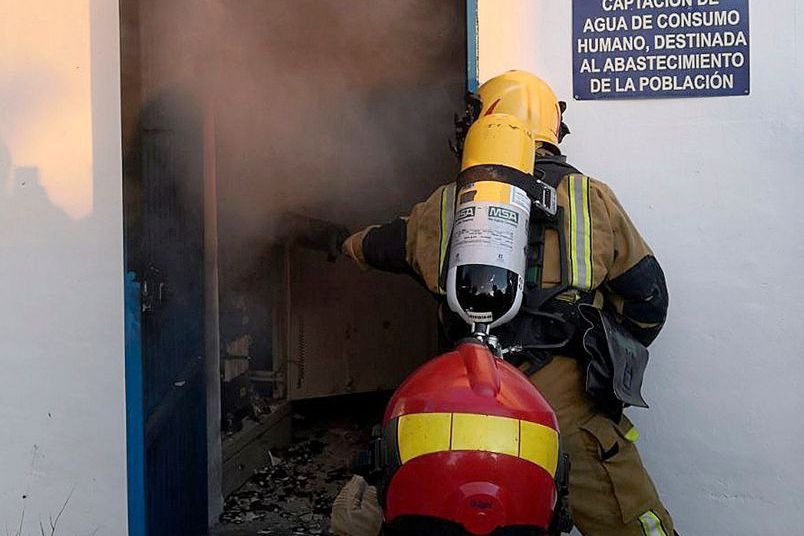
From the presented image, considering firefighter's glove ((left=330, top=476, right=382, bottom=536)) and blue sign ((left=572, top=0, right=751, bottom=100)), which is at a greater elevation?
blue sign ((left=572, top=0, right=751, bottom=100))

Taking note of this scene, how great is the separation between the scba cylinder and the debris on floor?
6.68ft

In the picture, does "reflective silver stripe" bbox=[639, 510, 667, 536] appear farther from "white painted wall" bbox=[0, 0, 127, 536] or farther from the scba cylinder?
"white painted wall" bbox=[0, 0, 127, 536]

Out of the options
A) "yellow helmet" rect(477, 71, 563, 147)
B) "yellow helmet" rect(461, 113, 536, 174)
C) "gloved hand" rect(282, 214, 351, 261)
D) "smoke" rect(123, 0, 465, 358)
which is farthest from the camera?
"gloved hand" rect(282, 214, 351, 261)

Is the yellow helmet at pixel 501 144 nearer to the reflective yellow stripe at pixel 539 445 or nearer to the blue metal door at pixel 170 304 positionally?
the reflective yellow stripe at pixel 539 445

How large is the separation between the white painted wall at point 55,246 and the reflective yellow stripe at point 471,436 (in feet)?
5.45

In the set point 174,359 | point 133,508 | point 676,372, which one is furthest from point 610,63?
point 133,508

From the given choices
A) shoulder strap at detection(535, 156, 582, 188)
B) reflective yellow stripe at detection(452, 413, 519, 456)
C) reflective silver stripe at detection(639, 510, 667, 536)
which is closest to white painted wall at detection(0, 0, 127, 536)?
shoulder strap at detection(535, 156, 582, 188)

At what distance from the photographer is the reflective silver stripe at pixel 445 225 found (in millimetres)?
2234

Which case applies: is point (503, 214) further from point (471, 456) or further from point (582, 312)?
point (471, 456)

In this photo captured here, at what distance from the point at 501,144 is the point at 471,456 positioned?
0.84 metres

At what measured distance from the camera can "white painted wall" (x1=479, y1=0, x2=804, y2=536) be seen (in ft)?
8.53

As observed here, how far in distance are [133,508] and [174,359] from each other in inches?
22.3

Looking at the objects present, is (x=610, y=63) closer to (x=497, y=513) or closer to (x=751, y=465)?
(x=751, y=465)

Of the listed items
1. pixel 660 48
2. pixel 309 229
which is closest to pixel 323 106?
pixel 309 229
